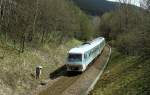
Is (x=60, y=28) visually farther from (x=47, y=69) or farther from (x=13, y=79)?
(x=13, y=79)

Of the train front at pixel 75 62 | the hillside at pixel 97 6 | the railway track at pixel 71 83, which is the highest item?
the hillside at pixel 97 6

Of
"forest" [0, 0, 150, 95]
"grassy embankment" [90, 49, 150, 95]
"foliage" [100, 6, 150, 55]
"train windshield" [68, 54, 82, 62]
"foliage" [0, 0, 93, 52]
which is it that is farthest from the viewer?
"foliage" [0, 0, 93, 52]

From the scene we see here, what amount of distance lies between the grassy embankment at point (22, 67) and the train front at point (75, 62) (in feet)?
7.05

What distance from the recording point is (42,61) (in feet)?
124

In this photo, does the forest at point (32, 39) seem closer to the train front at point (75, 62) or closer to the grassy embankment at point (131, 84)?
the train front at point (75, 62)

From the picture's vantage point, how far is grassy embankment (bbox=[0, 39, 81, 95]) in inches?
1031

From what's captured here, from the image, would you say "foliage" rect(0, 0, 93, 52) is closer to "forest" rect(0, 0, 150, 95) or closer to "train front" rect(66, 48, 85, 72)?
"forest" rect(0, 0, 150, 95)

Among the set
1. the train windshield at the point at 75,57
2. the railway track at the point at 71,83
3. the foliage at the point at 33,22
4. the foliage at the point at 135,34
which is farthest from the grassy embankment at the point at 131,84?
the foliage at the point at 33,22

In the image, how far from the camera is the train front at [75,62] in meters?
36.2

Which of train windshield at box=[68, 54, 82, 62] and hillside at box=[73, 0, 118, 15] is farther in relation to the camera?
hillside at box=[73, 0, 118, 15]

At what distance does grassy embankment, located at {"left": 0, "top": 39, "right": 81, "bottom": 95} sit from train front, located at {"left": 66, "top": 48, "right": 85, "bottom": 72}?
2.15 m

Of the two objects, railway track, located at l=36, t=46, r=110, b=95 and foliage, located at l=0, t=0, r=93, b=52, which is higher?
foliage, located at l=0, t=0, r=93, b=52

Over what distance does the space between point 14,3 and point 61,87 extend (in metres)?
13.0

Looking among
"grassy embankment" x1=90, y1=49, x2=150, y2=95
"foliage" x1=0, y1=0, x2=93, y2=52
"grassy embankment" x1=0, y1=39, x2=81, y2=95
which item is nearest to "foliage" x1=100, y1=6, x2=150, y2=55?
"grassy embankment" x1=90, y1=49, x2=150, y2=95
